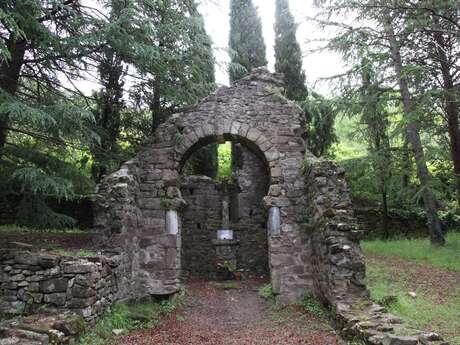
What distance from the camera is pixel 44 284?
6.25 metres

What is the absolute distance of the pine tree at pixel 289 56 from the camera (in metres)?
18.1

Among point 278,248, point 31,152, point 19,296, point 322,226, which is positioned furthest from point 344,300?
point 31,152

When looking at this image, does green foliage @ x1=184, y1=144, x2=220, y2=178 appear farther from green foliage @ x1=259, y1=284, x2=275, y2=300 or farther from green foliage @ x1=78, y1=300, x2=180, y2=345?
green foliage @ x1=78, y1=300, x2=180, y2=345

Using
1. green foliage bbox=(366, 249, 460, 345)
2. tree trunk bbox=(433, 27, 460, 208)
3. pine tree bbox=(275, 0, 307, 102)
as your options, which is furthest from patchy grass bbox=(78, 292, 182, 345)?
pine tree bbox=(275, 0, 307, 102)

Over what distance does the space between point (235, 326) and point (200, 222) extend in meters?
7.66

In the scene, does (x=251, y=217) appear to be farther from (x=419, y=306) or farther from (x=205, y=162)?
(x=419, y=306)

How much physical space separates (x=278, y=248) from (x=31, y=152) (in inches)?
219

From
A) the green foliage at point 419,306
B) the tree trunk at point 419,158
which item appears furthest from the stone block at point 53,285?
the tree trunk at point 419,158

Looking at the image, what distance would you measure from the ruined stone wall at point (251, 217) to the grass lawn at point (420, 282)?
3.78 m

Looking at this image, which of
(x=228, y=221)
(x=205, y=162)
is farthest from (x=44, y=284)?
(x=205, y=162)

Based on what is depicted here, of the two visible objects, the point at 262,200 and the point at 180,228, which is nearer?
the point at 262,200

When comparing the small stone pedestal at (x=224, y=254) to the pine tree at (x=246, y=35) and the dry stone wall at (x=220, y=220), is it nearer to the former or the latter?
the dry stone wall at (x=220, y=220)

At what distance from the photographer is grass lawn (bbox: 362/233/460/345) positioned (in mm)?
6543

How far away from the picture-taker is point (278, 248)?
929 cm
